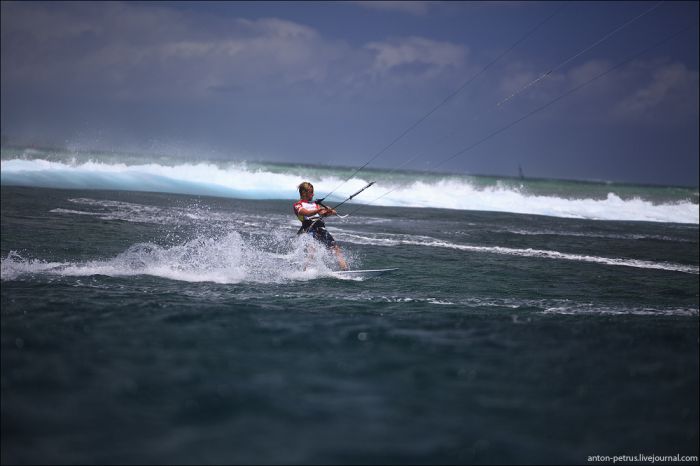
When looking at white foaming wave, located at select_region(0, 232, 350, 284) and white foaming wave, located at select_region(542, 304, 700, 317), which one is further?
white foaming wave, located at select_region(0, 232, 350, 284)

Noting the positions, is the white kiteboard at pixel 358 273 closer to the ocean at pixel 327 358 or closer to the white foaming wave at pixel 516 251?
the ocean at pixel 327 358

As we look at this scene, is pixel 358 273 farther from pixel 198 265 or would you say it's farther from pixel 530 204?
pixel 530 204

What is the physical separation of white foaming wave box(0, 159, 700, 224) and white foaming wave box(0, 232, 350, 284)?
97.5 ft

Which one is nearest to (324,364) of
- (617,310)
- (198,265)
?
(617,310)

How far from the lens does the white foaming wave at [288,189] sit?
4191 cm

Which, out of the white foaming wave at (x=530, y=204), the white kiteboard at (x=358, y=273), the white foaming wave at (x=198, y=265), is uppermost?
the white foaming wave at (x=530, y=204)

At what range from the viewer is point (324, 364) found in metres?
5.39

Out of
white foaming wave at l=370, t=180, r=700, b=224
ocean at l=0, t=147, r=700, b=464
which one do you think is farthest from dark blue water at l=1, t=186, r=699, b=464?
white foaming wave at l=370, t=180, r=700, b=224

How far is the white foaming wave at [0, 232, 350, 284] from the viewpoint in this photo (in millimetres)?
9758

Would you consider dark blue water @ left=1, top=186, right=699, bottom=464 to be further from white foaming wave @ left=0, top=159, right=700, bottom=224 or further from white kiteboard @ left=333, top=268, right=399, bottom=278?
white foaming wave @ left=0, top=159, right=700, bottom=224

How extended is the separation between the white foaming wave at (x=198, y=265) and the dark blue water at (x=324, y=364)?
7 centimetres

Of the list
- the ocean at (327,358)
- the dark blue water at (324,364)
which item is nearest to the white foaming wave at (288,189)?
the ocean at (327,358)

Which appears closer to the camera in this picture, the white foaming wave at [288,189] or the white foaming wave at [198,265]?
the white foaming wave at [198,265]

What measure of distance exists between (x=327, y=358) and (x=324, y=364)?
7.0 inches
